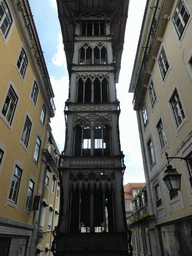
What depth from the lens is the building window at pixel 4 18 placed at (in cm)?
1161

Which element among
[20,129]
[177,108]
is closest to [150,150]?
[177,108]

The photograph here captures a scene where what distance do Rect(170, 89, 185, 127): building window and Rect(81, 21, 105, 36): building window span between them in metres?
17.1

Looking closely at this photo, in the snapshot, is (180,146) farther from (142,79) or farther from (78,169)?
(142,79)

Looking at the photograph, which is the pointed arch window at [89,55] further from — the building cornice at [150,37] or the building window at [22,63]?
the building window at [22,63]

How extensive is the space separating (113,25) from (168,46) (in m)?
17.1

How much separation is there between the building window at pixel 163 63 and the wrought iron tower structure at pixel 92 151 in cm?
489

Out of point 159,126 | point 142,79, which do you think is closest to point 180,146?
point 159,126

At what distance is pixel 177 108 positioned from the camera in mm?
12289

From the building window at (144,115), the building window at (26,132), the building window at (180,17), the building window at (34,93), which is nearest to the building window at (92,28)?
the building window at (34,93)

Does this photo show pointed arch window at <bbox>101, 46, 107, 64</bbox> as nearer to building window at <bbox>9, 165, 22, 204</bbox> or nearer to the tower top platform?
the tower top platform

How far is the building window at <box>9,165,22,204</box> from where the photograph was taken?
12422mm

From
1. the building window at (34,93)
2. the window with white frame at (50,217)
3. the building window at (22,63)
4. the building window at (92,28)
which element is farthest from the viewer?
the building window at (92,28)

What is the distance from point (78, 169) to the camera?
1427 centimetres

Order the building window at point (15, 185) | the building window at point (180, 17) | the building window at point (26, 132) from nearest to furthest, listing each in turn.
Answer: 1. the building window at point (180, 17)
2. the building window at point (15, 185)
3. the building window at point (26, 132)
